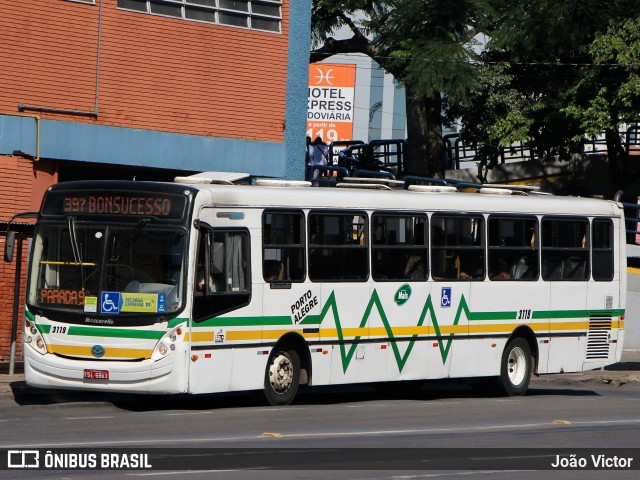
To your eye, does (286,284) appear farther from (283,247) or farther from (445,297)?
(445,297)

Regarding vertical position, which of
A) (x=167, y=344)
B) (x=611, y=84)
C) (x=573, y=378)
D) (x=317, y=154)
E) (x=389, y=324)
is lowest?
(x=573, y=378)

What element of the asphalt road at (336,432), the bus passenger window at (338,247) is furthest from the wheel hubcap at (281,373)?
the bus passenger window at (338,247)

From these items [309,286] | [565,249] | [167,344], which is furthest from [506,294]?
[167,344]

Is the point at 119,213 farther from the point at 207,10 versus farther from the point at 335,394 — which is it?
the point at 207,10

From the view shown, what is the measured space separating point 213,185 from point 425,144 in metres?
17.1

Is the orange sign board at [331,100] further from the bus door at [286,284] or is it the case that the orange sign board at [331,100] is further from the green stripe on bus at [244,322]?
the green stripe on bus at [244,322]

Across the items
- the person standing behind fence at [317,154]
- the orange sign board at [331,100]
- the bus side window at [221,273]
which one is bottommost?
the bus side window at [221,273]

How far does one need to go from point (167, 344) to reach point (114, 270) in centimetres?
113

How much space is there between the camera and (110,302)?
15828 millimetres

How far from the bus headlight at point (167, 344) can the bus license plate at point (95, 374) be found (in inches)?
22.7

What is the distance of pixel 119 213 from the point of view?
16156 mm

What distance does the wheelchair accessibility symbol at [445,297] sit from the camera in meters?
19.3

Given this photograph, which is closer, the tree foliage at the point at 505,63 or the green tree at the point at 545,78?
the tree foliage at the point at 505,63

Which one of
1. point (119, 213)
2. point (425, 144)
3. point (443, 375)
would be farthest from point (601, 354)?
point (425, 144)
